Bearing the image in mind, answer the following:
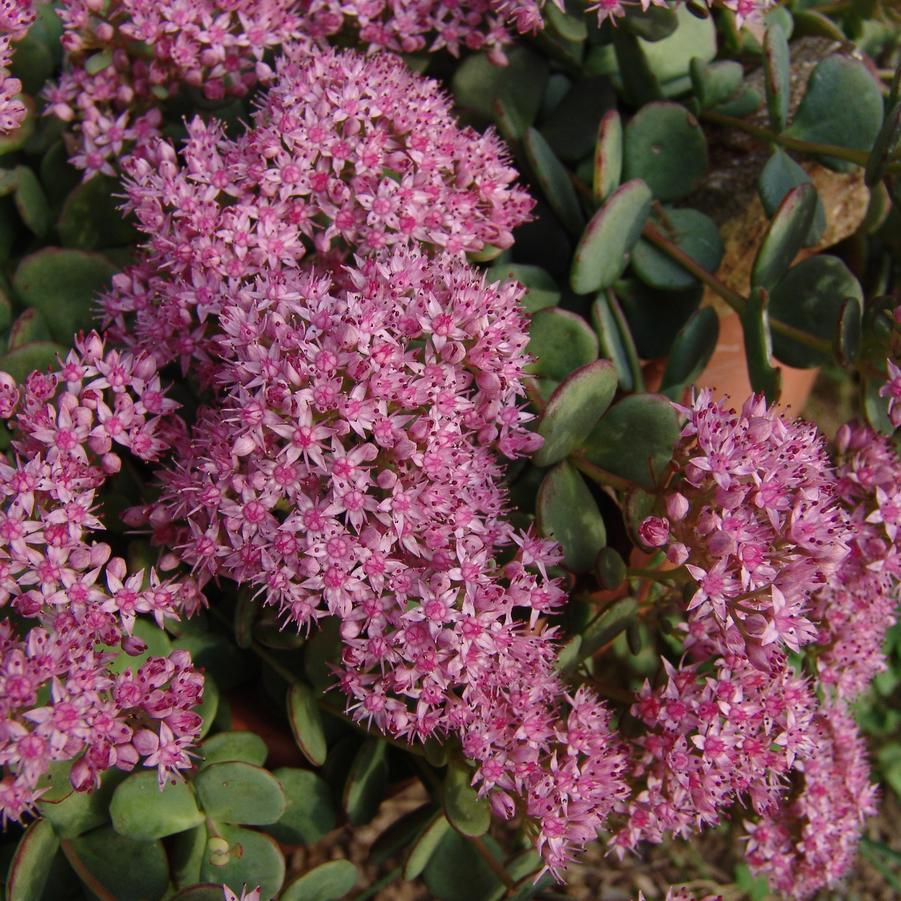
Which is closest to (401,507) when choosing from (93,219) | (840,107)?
(93,219)

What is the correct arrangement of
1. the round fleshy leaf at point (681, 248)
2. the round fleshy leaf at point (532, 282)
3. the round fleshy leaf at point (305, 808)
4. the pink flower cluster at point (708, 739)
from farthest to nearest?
the round fleshy leaf at point (681, 248)
the round fleshy leaf at point (532, 282)
the round fleshy leaf at point (305, 808)
the pink flower cluster at point (708, 739)

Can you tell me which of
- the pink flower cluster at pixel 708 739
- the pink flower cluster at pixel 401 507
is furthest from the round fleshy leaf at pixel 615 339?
the pink flower cluster at pixel 708 739

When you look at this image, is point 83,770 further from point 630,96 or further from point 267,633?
point 630,96

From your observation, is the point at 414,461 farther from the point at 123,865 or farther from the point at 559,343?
the point at 123,865

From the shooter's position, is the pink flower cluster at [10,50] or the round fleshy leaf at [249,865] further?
the pink flower cluster at [10,50]

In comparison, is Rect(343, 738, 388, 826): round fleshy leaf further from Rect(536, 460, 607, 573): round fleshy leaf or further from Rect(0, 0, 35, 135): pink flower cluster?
Rect(0, 0, 35, 135): pink flower cluster

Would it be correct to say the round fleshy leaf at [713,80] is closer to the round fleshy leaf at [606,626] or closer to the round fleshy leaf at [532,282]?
the round fleshy leaf at [532,282]

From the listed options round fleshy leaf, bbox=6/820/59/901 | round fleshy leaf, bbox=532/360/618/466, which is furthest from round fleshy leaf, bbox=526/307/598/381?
round fleshy leaf, bbox=6/820/59/901
